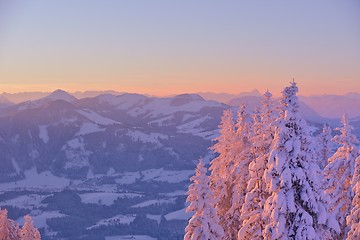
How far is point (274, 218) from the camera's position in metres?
20.1

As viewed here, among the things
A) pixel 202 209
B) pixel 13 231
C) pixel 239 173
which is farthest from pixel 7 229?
pixel 239 173

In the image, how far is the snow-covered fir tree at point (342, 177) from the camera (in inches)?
1098

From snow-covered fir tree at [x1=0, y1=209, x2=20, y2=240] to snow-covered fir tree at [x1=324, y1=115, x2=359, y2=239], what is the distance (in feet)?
91.3

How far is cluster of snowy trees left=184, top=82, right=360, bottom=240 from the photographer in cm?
2003

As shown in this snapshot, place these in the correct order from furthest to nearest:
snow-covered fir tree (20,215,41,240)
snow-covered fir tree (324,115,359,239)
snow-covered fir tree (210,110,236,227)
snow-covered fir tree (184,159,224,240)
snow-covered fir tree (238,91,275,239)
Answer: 1. snow-covered fir tree (20,215,41,240)
2. snow-covered fir tree (210,110,236,227)
3. snow-covered fir tree (324,115,359,239)
4. snow-covered fir tree (184,159,224,240)
5. snow-covered fir tree (238,91,275,239)

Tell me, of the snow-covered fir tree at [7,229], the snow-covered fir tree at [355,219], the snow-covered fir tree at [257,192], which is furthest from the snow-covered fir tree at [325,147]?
the snow-covered fir tree at [7,229]

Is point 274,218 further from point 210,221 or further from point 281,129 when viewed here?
point 210,221

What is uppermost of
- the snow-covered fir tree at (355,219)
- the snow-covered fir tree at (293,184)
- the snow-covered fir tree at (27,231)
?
the snow-covered fir tree at (293,184)

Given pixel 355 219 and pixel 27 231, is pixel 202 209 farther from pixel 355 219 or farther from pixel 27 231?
pixel 27 231

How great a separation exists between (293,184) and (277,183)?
623 millimetres

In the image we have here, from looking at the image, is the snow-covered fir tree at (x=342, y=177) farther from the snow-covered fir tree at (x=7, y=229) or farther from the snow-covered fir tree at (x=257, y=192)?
the snow-covered fir tree at (x=7, y=229)

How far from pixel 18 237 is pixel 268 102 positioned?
94.3ft

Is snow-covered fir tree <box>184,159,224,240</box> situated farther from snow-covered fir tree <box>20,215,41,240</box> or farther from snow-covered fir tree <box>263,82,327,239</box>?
snow-covered fir tree <box>20,215,41,240</box>

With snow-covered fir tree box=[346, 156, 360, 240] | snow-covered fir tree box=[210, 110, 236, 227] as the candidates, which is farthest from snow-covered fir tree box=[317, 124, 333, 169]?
snow-covered fir tree box=[346, 156, 360, 240]
